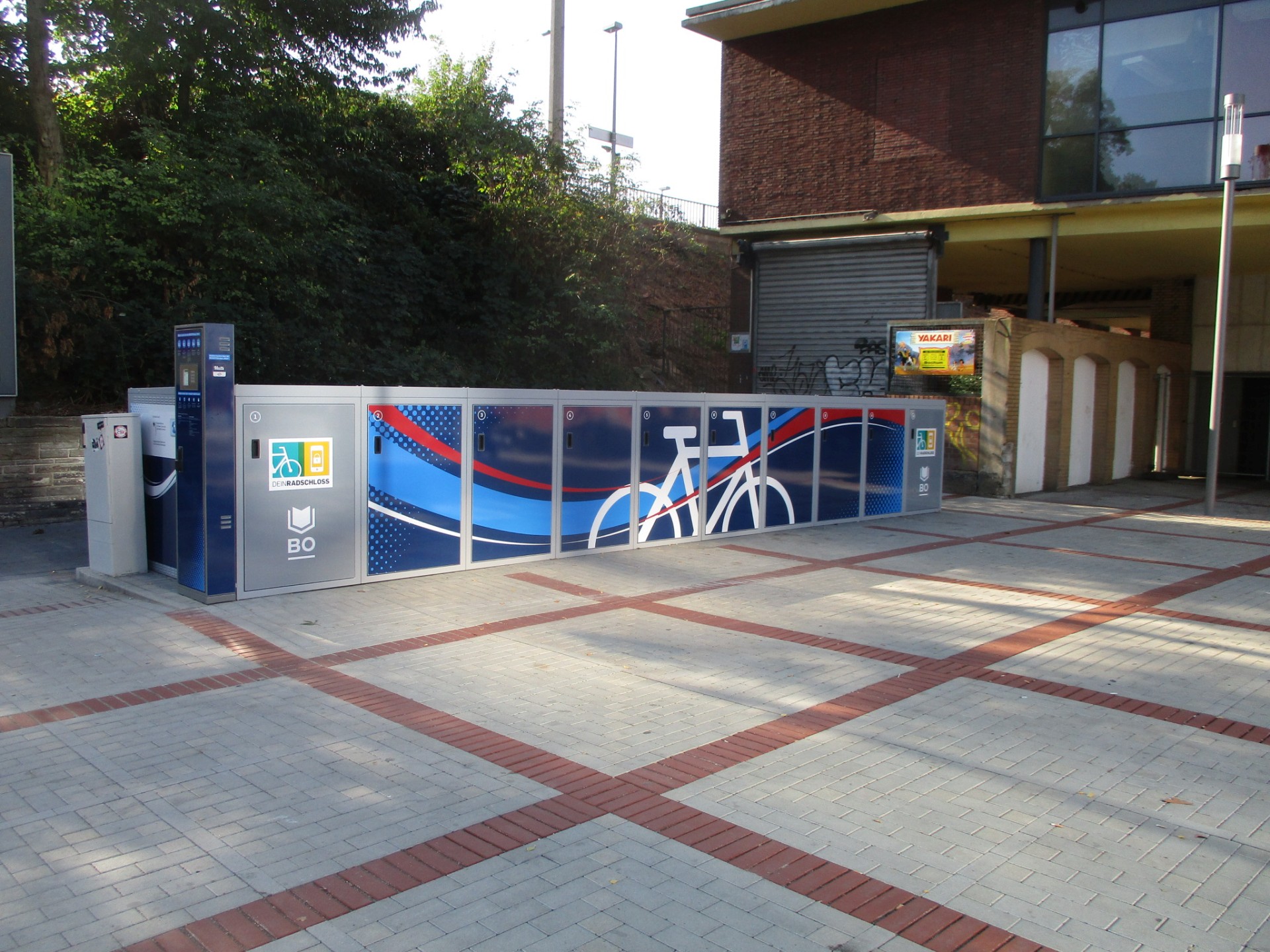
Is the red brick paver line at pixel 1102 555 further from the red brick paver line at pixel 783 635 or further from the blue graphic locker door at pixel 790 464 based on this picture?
the red brick paver line at pixel 783 635

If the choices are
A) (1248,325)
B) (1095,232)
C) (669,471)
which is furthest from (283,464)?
(1248,325)

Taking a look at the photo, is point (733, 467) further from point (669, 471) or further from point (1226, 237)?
point (1226, 237)

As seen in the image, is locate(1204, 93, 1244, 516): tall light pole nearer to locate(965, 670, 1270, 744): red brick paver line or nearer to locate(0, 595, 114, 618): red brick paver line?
locate(965, 670, 1270, 744): red brick paver line

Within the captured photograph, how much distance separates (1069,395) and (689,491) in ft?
36.1

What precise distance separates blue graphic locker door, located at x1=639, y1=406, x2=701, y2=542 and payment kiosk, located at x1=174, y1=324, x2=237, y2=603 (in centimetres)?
474

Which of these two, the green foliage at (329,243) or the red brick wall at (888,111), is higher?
the red brick wall at (888,111)

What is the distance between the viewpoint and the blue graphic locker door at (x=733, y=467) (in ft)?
39.8

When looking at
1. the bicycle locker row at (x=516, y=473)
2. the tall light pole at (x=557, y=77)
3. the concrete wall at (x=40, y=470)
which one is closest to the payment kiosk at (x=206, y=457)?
the bicycle locker row at (x=516, y=473)

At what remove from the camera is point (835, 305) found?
894 inches

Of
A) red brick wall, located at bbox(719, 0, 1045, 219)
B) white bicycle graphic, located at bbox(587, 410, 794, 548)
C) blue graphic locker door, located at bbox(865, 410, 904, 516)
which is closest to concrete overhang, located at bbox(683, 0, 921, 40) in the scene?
red brick wall, located at bbox(719, 0, 1045, 219)

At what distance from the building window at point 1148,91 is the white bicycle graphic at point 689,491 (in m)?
11.2

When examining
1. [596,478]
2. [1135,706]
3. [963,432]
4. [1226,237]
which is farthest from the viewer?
[963,432]

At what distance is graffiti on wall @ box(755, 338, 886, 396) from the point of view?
2223 centimetres

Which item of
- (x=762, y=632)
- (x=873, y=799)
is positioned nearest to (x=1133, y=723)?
(x=873, y=799)
